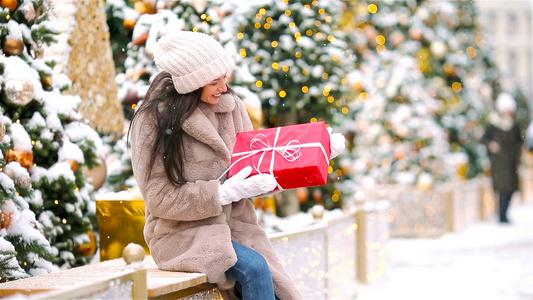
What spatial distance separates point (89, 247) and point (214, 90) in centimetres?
212

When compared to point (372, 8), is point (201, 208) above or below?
above

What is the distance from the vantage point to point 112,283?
9.67 feet

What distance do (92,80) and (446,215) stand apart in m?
8.22

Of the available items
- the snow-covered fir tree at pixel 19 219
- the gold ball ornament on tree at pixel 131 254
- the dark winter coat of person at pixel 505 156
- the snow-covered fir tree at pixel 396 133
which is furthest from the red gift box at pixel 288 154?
the dark winter coat of person at pixel 505 156

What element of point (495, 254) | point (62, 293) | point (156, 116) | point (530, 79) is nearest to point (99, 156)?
point (156, 116)

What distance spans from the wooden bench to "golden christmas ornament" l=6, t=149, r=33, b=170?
3.33 feet

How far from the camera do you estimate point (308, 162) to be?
3572 millimetres

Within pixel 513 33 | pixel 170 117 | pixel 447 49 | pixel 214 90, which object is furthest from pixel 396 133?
pixel 513 33

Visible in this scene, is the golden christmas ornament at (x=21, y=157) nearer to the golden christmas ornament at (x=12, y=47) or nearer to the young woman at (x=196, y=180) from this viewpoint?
the golden christmas ornament at (x=12, y=47)

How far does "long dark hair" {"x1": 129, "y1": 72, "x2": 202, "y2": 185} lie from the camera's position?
3.62 metres

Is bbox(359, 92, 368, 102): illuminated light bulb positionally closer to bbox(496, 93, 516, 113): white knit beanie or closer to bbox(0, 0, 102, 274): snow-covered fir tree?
bbox(496, 93, 516, 113): white knit beanie

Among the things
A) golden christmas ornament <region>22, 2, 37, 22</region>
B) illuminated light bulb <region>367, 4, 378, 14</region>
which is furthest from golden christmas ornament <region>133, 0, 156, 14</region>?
illuminated light bulb <region>367, 4, 378, 14</region>

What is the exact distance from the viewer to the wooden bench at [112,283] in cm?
281

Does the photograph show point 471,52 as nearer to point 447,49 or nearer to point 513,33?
point 447,49
